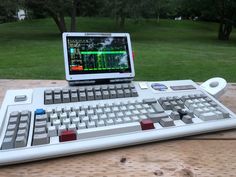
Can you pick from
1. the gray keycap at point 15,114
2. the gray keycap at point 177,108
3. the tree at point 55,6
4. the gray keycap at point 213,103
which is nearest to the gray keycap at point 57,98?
the gray keycap at point 15,114

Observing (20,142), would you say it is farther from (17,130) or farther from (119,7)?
(119,7)

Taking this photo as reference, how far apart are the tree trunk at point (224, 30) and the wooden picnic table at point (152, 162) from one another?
49.0 ft

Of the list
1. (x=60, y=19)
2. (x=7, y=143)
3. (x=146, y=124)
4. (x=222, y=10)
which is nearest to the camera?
(x=7, y=143)

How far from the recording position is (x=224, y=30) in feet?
49.3

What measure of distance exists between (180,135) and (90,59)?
365 millimetres

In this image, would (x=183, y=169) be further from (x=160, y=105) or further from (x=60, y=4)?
(x=60, y=4)

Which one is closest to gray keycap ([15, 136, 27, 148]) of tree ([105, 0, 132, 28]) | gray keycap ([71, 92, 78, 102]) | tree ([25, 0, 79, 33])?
gray keycap ([71, 92, 78, 102])

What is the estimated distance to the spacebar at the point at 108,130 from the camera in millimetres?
673

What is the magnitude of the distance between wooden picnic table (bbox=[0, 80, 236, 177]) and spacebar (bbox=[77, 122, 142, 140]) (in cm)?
4

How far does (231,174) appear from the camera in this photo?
600 mm

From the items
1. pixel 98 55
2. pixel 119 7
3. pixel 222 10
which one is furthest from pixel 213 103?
pixel 222 10

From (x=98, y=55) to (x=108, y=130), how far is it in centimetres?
32

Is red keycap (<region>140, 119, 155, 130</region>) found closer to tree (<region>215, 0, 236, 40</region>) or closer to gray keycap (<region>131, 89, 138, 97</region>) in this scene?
gray keycap (<region>131, 89, 138, 97</region>)

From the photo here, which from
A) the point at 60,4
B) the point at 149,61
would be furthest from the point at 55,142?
the point at 60,4
